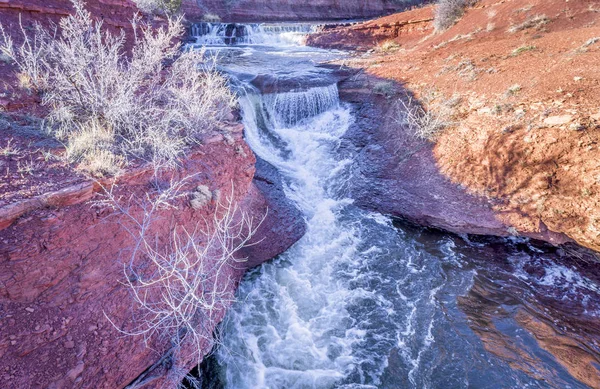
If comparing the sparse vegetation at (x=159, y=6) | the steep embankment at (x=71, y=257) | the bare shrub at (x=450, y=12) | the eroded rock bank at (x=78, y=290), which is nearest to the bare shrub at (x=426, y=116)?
the steep embankment at (x=71, y=257)

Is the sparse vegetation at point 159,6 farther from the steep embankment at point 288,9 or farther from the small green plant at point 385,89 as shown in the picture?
the small green plant at point 385,89

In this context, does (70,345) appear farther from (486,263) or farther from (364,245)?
(486,263)

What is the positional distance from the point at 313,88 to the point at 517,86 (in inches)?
198

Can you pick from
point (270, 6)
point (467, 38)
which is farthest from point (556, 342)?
point (270, 6)

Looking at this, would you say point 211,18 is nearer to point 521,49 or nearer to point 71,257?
point 521,49

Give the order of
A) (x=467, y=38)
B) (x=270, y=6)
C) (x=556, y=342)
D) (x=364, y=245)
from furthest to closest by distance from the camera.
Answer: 1. (x=270, y=6)
2. (x=467, y=38)
3. (x=364, y=245)
4. (x=556, y=342)

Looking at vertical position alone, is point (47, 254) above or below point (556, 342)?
above

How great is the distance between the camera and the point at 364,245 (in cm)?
602

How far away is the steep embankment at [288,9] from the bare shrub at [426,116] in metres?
17.3

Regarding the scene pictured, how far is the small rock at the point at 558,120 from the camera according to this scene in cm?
547

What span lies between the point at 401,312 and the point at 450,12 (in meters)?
13.4

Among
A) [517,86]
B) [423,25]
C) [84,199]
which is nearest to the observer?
[84,199]

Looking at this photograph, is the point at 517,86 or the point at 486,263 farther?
the point at 517,86

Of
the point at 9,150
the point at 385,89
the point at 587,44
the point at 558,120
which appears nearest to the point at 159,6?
the point at 385,89
